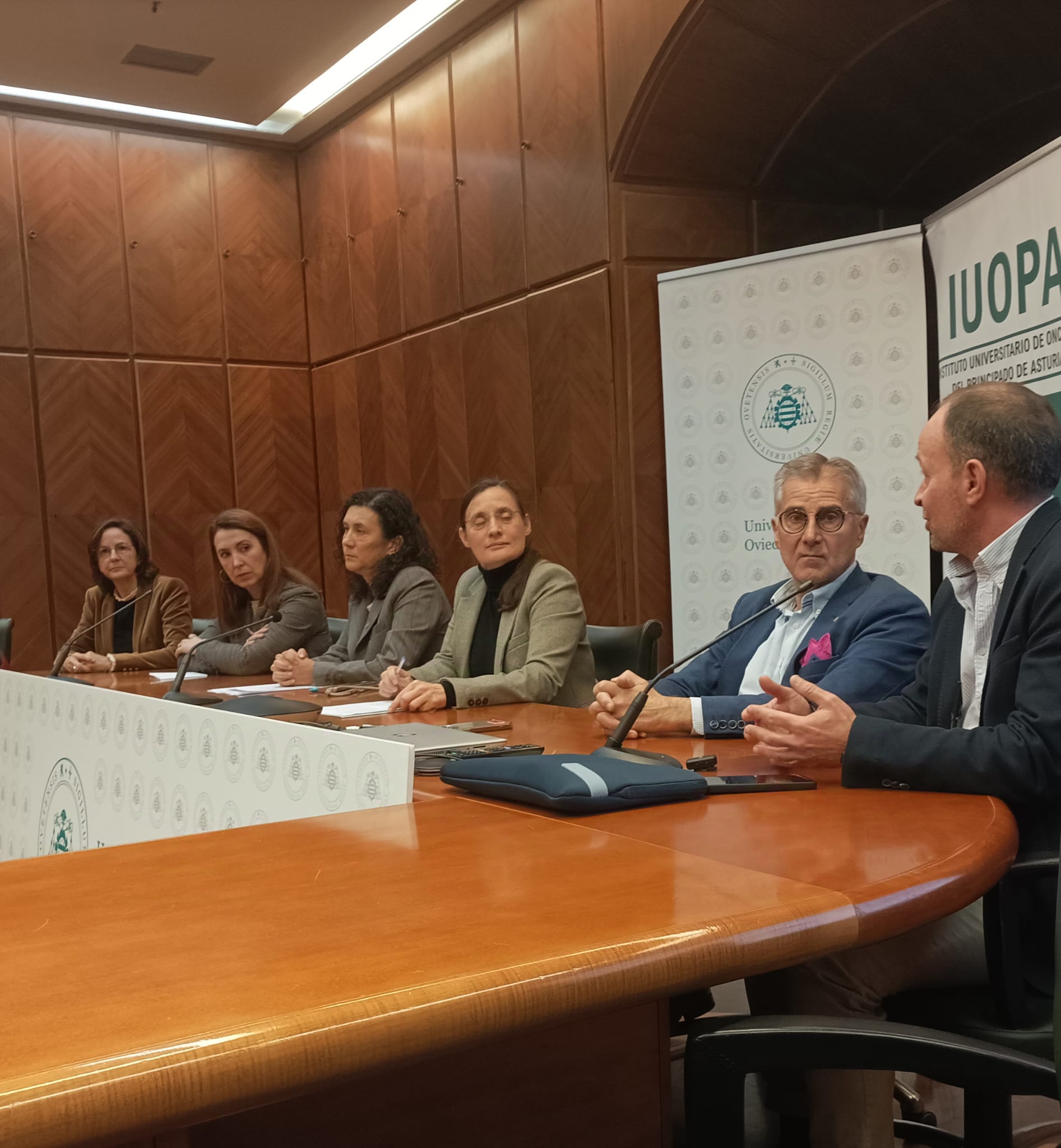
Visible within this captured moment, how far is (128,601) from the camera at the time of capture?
17.3 ft

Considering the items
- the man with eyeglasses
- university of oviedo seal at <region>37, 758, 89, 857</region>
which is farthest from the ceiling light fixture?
university of oviedo seal at <region>37, 758, 89, 857</region>

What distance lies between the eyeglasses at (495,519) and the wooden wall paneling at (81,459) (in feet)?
16.6

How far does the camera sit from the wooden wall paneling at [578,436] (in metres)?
6.08

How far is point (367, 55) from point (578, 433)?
9.87ft

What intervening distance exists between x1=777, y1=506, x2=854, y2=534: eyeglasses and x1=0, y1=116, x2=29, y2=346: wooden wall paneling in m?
6.54

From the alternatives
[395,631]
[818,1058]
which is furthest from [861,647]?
[395,631]

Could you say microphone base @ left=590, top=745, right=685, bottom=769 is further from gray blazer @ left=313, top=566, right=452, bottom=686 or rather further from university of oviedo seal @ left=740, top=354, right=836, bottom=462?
university of oviedo seal @ left=740, top=354, right=836, bottom=462

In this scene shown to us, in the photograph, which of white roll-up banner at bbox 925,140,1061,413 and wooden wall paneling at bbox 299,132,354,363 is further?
wooden wall paneling at bbox 299,132,354,363

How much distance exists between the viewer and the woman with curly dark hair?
12.0ft

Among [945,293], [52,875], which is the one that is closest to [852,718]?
[52,875]

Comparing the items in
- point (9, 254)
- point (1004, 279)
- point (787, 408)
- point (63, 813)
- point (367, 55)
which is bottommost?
point (63, 813)

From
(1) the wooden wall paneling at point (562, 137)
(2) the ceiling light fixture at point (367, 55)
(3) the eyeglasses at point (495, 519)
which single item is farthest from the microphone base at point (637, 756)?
(2) the ceiling light fixture at point (367, 55)

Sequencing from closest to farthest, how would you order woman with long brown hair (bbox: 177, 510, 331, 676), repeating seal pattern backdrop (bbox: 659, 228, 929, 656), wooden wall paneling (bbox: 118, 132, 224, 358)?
woman with long brown hair (bbox: 177, 510, 331, 676), repeating seal pattern backdrop (bbox: 659, 228, 929, 656), wooden wall paneling (bbox: 118, 132, 224, 358)

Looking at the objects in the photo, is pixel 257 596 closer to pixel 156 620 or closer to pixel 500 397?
pixel 156 620
